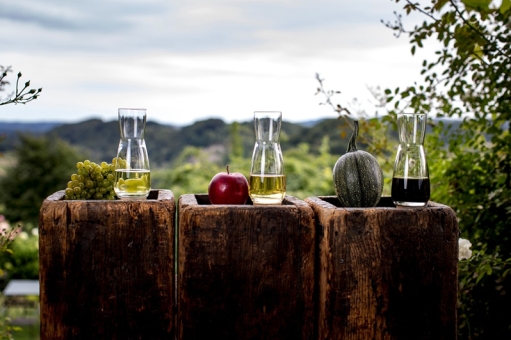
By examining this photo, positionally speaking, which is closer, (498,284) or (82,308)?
(82,308)

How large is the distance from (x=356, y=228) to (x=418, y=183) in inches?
9.8

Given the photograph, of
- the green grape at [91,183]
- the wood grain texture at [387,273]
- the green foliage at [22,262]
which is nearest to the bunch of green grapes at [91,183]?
the green grape at [91,183]

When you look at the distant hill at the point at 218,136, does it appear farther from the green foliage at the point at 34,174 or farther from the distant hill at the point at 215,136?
the green foliage at the point at 34,174

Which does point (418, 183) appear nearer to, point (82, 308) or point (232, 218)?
point (232, 218)

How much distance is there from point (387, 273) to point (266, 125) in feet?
1.87

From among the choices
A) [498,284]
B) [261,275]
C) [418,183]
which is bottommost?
[498,284]

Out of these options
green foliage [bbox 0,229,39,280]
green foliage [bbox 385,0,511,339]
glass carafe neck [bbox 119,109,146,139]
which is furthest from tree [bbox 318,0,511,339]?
green foliage [bbox 0,229,39,280]

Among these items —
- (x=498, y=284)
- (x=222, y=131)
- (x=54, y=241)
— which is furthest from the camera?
(x=222, y=131)

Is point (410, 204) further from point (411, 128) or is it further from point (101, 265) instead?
point (101, 265)

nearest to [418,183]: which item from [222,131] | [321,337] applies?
[321,337]

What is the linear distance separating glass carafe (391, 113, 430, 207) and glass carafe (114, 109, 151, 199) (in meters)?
0.76

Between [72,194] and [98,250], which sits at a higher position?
[72,194]

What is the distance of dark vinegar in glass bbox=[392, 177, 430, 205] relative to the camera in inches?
71.1

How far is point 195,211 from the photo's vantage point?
5.59 feet
